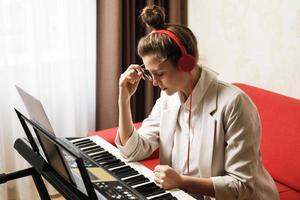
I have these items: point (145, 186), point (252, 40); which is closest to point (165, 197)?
point (145, 186)

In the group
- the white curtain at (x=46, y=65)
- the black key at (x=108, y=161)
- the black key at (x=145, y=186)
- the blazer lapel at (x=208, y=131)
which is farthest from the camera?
the white curtain at (x=46, y=65)

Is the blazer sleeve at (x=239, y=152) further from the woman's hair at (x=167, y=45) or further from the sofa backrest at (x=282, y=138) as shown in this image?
the sofa backrest at (x=282, y=138)

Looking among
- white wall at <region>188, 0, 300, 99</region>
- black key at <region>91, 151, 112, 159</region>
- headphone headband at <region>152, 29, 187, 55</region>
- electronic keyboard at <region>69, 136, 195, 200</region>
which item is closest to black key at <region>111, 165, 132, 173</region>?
electronic keyboard at <region>69, 136, 195, 200</region>

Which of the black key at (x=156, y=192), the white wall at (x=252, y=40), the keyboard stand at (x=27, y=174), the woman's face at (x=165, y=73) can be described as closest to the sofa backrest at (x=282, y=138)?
the white wall at (x=252, y=40)

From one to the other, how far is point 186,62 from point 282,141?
838 mm

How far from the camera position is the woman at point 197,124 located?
163 centimetres

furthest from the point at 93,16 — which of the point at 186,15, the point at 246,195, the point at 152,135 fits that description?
the point at 246,195

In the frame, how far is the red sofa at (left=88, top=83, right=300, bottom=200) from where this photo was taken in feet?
7.10

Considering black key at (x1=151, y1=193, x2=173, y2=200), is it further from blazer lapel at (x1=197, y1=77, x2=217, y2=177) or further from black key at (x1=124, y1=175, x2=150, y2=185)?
blazer lapel at (x1=197, y1=77, x2=217, y2=177)

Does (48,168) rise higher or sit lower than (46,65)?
lower

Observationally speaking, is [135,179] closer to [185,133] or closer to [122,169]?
[122,169]

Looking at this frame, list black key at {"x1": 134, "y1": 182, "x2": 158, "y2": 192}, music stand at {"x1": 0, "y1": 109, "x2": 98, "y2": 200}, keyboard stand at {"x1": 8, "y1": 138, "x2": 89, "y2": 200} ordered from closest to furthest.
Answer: music stand at {"x1": 0, "y1": 109, "x2": 98, "y2": 200} → keyboard stand at {"x1": 8, "y1": 138, "x2": 89, "y2": 200} → black key at {"x1": 134, "y1": 182, "x2": 158, "y2": 192}

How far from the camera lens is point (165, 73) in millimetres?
1688

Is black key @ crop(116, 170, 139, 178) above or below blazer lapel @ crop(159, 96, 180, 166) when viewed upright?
below
